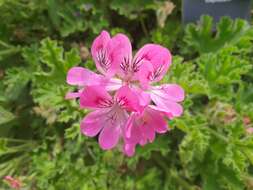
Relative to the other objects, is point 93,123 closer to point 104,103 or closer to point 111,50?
point 104,103

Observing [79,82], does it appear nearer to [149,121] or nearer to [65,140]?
[149,121]

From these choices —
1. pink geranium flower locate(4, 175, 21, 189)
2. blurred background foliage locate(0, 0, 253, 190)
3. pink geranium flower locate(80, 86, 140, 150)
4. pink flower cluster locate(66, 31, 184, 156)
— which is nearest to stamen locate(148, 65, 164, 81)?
pink flower cluster locate(66, 31, 184, 156)

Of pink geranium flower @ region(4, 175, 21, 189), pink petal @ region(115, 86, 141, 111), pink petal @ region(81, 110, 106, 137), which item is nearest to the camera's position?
pink petal @ region(115, 86, 141, 111)

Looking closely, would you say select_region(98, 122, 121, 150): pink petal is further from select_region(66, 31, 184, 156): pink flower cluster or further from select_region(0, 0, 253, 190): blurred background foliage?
select_region(0, 0, 253, 190): blurred background foliage

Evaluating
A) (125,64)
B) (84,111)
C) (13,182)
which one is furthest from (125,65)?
(13,182)

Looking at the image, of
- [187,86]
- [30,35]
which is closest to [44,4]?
[30,35]

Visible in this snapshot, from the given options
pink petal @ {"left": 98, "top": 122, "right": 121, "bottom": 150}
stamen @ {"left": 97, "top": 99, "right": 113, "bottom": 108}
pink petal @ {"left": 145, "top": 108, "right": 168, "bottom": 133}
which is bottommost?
pink petal @ {"left": 98, "top": 122, "right": 121, "bottom": 150}
